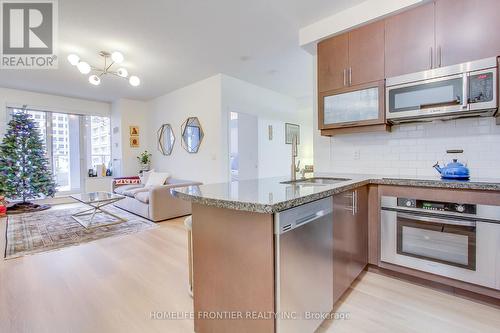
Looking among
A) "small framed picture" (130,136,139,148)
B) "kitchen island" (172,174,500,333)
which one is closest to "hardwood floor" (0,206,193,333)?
"kitchen island" (172,174,500,333)

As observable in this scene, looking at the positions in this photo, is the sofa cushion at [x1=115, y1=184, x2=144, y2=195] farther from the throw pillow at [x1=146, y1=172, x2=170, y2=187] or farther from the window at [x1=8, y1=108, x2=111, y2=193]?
the window at [x1=8, y1=108, x2=111, y2=193]

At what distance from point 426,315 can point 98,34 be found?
4.38m

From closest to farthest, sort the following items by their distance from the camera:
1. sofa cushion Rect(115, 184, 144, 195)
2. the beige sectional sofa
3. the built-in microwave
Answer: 1. the built-in microwave
2. the beige sectional sofa
3. sofa cushion Rect(115, 184, 144, 195)

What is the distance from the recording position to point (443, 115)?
202 cm

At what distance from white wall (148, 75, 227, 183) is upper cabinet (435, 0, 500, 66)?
3.27 m

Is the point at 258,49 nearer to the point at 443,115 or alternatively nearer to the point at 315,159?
the point at 315,159

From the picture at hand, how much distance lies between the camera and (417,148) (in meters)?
2.38

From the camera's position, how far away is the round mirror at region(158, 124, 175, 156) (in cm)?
565

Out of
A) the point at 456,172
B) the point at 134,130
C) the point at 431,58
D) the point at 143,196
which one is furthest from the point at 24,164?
the point at 456,172

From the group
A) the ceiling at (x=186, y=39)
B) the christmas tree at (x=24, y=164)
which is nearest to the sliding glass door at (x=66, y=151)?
the christmas tree at (x=24, y=164)

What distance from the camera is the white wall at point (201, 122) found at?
4477 millimetres

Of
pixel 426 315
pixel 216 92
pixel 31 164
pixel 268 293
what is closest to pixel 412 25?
pixel 426 315

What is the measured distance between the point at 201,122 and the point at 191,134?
42 centimetres

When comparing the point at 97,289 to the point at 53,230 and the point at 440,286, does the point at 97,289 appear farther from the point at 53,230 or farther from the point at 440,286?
the point at 440,286
